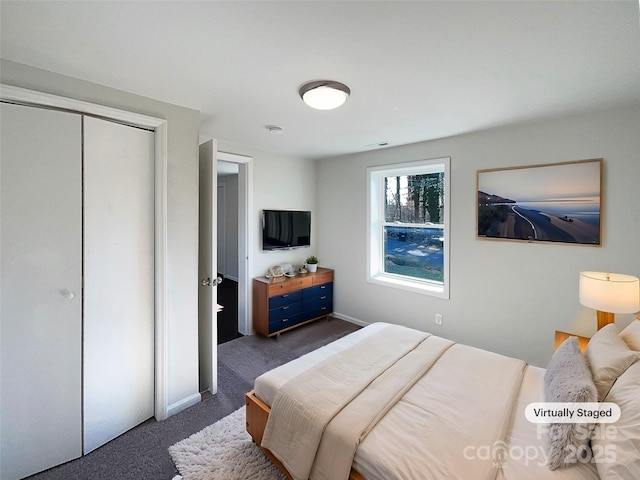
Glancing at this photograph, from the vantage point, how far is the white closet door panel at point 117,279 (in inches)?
71.7

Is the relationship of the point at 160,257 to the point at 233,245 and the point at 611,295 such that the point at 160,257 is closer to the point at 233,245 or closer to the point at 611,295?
the point at 611,295

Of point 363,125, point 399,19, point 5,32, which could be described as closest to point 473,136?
point 363,125

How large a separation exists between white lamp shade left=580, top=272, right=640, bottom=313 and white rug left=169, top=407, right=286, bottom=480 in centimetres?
232

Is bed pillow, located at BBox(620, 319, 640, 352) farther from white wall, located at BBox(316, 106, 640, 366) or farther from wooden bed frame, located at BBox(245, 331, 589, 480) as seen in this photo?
wooden bed frame, located at BBox(245, 331, 589, 480)

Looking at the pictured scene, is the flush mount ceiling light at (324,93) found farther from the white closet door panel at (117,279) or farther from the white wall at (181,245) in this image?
the white closet door panel at (117,279)

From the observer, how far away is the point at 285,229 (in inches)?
A: 158

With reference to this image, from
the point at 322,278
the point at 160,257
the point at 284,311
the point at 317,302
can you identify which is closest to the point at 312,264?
the point at 322,278

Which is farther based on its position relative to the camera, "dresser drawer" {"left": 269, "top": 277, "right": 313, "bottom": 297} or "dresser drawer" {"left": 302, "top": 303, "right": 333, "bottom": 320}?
"dresser drawer" {"left": 302, "top": 303, "right": 333, "bottom": 320}

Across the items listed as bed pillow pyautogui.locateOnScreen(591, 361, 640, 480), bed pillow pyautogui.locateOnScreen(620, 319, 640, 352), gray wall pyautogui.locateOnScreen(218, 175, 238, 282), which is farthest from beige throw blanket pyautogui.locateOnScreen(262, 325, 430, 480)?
gray wall pyautogui.locateOnScreen(218, 175, 238, 282)

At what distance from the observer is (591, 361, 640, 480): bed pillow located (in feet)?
3.18

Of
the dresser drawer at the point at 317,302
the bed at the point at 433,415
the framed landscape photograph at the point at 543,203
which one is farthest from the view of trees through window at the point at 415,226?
the bed at the point at 433,415

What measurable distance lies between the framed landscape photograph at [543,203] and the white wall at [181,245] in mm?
2732

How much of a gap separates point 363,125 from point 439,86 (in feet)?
2.94

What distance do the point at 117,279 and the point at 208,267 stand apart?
0.65m
